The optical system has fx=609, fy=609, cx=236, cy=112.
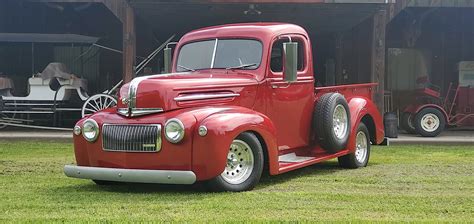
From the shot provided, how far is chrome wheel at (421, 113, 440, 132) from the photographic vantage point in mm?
13562

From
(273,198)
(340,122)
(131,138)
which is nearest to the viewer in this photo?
(273,198)

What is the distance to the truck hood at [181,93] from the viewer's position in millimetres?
6164

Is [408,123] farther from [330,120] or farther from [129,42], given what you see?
[330,120]

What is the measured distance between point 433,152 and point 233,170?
5702mm

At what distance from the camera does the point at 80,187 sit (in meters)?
6.66

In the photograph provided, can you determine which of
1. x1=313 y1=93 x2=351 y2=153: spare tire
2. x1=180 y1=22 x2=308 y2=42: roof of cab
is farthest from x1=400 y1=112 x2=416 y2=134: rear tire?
x1=180 y1=22 x2=308 y2=42: roof of cab

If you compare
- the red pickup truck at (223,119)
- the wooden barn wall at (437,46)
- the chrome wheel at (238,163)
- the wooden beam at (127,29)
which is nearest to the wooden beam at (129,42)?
the wooden beam at (127,29)

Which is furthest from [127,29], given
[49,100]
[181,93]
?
[181,93]

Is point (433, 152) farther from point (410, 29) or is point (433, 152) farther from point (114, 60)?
point (114, 60)

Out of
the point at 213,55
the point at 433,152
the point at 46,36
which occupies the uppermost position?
the point at 46,36

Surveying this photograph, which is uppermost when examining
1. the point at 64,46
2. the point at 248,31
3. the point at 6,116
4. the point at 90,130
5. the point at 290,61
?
the point at 64,46

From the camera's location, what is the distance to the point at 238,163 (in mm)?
6305

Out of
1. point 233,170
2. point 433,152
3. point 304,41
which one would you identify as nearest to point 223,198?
point 233,170

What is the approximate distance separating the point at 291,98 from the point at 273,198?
193 cm
